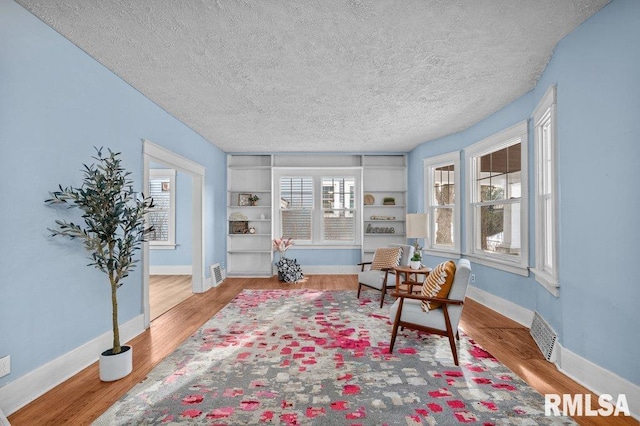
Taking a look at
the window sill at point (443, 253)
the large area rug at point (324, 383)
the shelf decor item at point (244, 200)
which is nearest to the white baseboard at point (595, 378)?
the large area rug at point (324, 383)

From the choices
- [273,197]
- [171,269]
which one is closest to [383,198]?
[273,197]

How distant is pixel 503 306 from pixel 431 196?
8.15 feet

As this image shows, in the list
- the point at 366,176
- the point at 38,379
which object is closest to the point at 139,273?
the point at 38,379

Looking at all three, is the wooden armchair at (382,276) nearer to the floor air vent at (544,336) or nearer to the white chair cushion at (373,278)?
the white chair cushion at (373,278)

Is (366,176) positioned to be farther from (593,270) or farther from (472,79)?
(593,270)

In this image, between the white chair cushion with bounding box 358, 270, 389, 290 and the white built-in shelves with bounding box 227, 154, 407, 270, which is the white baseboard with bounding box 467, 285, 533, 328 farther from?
the white built-in shelves with bounding box 227, 154, 407, 270

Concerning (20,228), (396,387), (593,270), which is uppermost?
(20,228)

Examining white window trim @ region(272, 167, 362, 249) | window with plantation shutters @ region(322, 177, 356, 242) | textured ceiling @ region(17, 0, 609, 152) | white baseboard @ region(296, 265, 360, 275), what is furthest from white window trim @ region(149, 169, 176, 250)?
window with plantation shutters @ region(322, 177, 356, 242)

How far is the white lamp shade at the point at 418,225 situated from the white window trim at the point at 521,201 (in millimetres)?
837

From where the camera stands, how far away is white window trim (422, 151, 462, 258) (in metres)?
5.28

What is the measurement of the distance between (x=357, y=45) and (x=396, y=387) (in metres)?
2.82

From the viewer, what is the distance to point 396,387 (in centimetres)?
237

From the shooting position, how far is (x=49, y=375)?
7.76 feet

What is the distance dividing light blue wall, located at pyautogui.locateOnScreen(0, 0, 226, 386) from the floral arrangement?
145 inches
